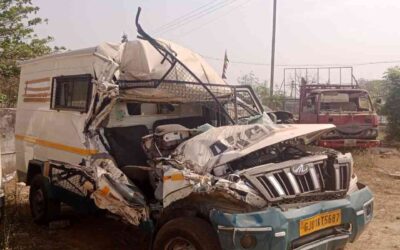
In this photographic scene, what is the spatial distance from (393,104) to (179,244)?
591 inches

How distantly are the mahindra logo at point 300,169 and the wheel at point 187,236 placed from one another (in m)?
0.89

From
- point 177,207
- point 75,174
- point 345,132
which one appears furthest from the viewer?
Result: point 345,132

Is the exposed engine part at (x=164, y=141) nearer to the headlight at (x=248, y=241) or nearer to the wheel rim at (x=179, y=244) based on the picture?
Result: the wheel rim at (x=179, y=244)

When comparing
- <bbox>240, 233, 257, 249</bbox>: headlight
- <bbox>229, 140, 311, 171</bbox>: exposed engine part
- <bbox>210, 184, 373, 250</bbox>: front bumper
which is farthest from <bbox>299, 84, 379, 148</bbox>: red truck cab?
<bbox>240, 233, 257, 249</bbox>: headlight

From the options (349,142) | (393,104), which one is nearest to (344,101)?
(349,142)

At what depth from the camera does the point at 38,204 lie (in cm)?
636

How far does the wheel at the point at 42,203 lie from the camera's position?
239 inches

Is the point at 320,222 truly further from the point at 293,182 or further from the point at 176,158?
the point at 176,158

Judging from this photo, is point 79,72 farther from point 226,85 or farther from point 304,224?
point 304,224

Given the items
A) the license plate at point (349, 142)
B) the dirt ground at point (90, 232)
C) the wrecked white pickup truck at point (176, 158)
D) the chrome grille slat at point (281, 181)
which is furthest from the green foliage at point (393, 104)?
the chrome grille slat at point (281, 181)

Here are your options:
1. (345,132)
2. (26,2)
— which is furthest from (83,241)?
(26,2)

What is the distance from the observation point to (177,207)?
3916 millimetres

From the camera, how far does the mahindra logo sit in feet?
12.9

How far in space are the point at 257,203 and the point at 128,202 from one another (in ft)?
4.40
